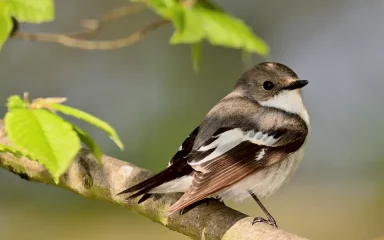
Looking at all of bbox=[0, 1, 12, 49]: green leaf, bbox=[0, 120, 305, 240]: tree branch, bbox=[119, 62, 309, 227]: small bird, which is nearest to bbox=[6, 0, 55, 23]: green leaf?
bbox=[0, 1, 12, 49]: green leaf

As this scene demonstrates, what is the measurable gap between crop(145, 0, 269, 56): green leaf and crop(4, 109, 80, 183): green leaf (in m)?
0.39

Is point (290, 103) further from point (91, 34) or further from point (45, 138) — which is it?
point (45, 138)

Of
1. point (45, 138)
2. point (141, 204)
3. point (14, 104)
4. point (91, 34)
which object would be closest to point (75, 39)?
point (91, 34)

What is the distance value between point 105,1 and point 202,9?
5.89 meters

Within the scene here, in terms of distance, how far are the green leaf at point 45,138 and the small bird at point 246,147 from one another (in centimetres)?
58

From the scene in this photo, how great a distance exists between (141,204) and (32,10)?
0.89 metres

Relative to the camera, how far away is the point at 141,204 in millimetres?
2260

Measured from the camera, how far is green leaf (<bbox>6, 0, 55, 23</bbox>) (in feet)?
5.11

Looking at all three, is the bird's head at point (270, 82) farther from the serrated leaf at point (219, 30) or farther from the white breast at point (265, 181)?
the serrated leaf at point (219, 30)

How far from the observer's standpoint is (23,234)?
5.48 metres

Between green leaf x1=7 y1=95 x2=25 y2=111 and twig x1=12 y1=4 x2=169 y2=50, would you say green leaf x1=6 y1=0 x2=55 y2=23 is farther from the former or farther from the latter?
twig x1=12 y1=4 x2=169 y2=50

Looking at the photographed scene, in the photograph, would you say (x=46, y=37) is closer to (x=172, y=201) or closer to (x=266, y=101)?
(x=172, y=201)

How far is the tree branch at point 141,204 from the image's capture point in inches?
79.4

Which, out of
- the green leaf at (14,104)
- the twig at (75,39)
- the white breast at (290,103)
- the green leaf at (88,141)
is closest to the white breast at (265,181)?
the white breast at (290,103)
